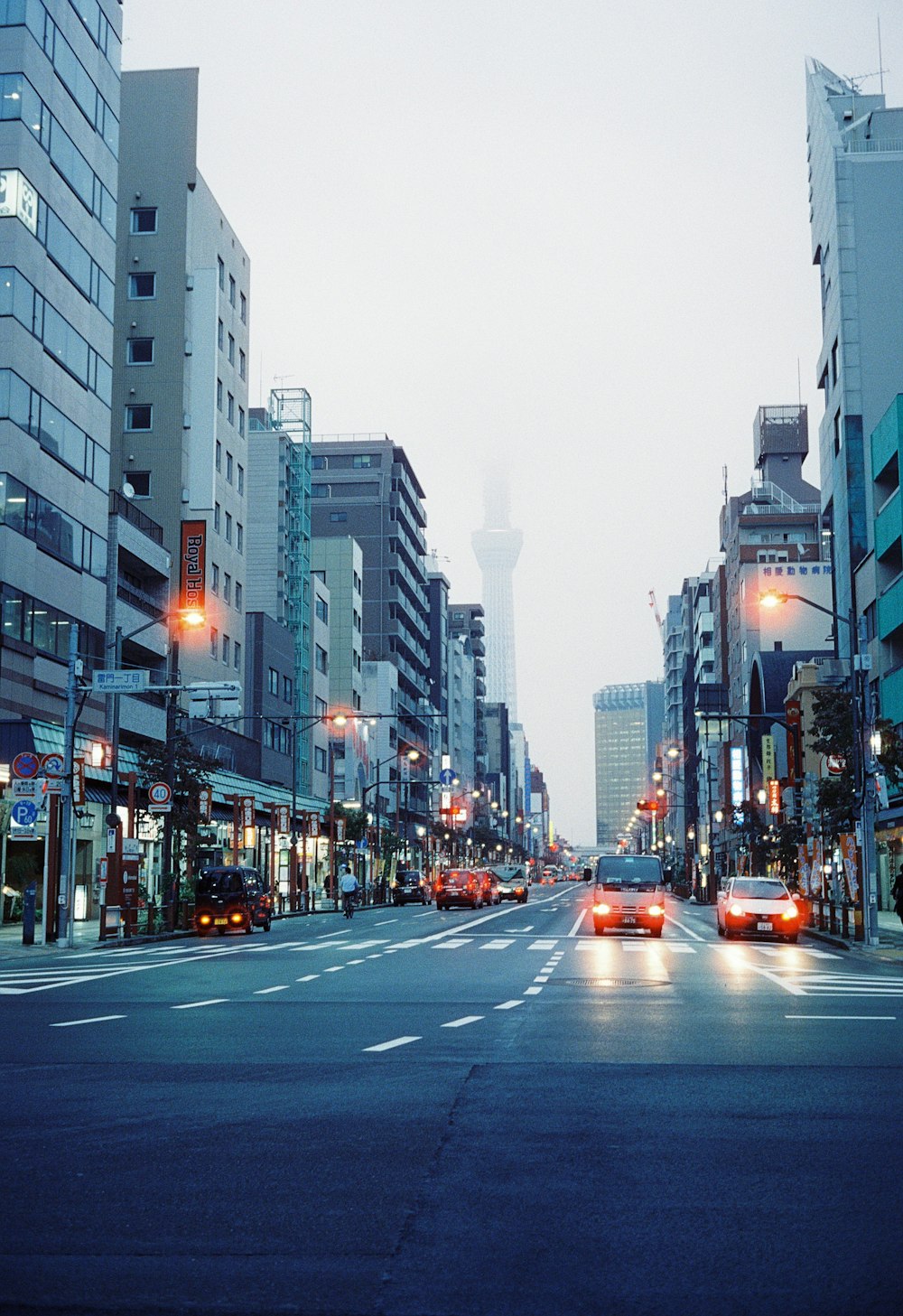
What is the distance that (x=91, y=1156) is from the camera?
28.2 feet

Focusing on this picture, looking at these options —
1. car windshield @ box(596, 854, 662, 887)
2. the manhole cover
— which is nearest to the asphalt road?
the manhole cover

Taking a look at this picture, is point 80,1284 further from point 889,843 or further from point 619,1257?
point 889,843

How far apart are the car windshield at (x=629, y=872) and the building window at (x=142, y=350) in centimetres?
4118

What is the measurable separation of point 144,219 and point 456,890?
122 feet

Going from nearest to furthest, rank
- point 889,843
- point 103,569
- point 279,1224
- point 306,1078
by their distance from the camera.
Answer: point 279,1224 → point 306,1078 → point 103,569 → point 889,843

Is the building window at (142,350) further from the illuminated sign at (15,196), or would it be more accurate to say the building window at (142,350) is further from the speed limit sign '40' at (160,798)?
the speed limit sign '40' at (160,798)

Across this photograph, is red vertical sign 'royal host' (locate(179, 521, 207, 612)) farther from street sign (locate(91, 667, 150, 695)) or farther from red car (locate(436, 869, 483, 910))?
street sign (locate(91, 667, 150, 695))

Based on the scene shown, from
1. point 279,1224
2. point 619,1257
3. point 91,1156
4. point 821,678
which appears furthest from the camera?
point 821,678

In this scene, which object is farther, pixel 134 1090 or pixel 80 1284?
pixel 134 1090

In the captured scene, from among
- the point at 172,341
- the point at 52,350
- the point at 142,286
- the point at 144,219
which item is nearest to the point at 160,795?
the point at 52,350

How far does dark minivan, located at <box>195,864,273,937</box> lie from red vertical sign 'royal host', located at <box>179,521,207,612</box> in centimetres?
2327

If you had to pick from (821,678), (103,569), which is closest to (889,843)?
(821,678)

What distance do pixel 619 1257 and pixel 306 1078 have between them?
19.9 feet

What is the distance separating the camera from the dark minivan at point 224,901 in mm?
44188
